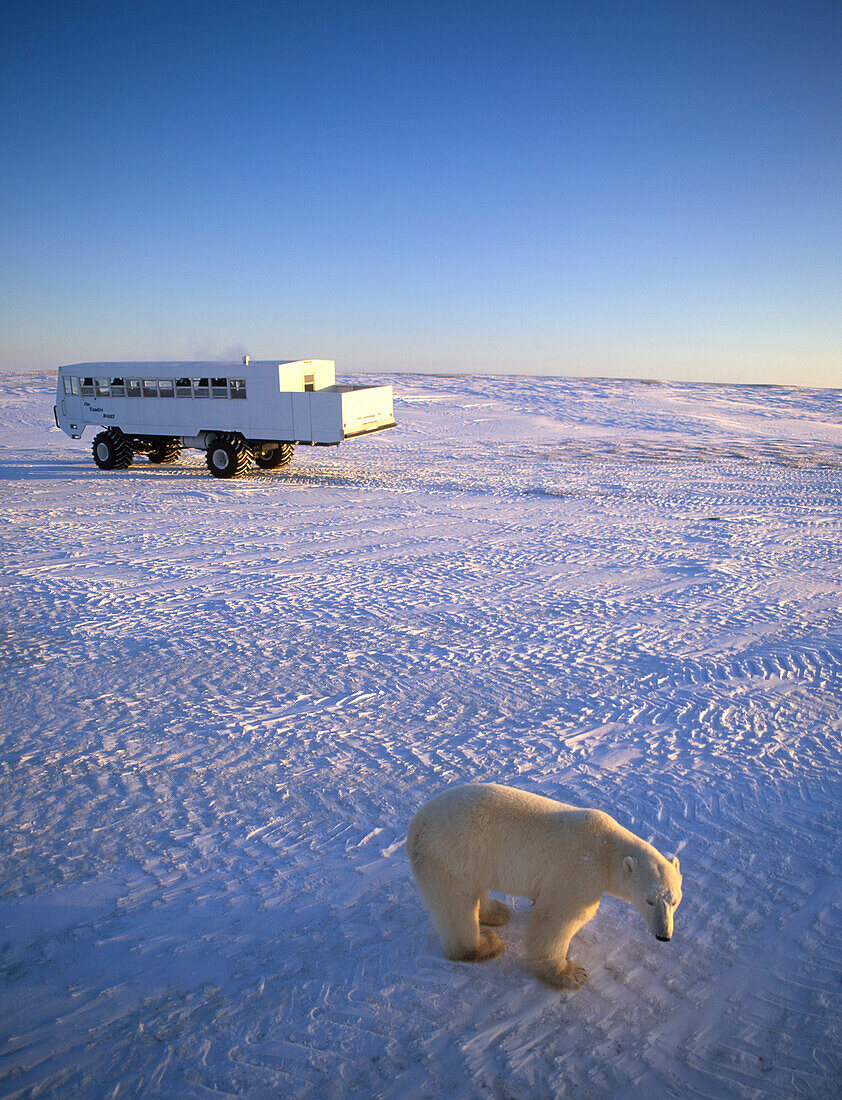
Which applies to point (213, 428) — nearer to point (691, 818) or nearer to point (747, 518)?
point (747, 518)

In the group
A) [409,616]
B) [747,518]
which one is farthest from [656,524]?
[409,616]

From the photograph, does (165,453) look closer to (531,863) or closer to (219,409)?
(219,409)

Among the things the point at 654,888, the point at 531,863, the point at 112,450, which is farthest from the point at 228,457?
the point at 654,888

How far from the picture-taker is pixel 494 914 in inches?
125

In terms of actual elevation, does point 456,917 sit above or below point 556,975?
above

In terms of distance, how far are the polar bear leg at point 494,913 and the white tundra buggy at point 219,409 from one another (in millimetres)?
13689

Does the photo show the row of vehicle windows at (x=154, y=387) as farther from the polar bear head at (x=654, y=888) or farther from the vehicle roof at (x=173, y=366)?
the polar bear head at (x=654, y=888)

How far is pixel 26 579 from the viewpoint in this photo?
8.40 metres

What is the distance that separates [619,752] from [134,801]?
3.28 meters

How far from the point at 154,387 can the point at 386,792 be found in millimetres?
16039

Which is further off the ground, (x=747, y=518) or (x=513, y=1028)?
(x=747, y=518)

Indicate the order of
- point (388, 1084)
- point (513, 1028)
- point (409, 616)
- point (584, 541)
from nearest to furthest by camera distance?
point (388, 1084)
point (513, 1028)
point (409, 616)
point (584, 541)

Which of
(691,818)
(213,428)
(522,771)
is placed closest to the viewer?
(691,818)

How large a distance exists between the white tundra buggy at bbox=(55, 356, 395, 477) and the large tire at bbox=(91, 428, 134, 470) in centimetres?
3
